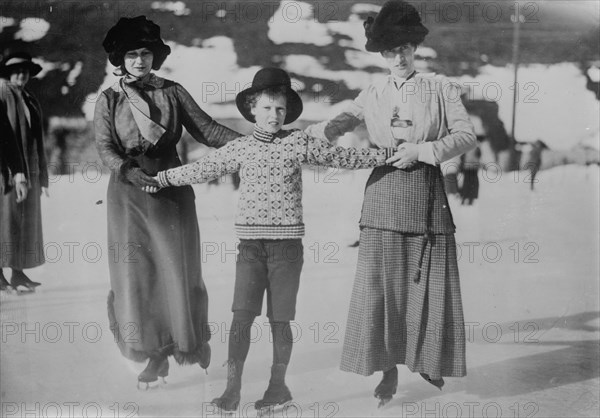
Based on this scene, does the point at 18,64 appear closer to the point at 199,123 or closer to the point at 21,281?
the point at 199,123

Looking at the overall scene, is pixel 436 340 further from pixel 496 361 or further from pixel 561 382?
pixel 561 382

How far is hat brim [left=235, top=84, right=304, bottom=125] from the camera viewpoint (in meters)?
2.82

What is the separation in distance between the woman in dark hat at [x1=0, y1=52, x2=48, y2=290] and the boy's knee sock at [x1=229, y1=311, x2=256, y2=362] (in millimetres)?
900

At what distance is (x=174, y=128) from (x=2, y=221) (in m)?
0.88

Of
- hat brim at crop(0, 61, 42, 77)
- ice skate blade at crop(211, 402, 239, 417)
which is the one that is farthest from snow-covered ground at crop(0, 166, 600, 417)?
hat brim at crop(0, 61, 42, 77)

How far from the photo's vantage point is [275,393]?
292 centimetres

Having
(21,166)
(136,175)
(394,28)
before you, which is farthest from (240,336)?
(394,28)

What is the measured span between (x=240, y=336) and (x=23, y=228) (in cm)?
107

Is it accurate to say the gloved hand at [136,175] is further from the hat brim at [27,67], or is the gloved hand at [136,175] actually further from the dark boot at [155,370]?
the dark boot at [155,370]

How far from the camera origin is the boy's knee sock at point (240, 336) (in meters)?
2.87

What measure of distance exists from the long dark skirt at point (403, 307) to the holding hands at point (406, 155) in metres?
0.29

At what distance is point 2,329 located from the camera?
302cm

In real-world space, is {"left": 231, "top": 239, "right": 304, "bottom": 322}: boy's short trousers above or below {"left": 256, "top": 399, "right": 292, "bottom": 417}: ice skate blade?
above

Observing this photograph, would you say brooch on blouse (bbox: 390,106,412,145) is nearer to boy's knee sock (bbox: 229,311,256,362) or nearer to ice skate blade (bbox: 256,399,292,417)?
boy's knee sock (bbox: 229,311,256,362)
